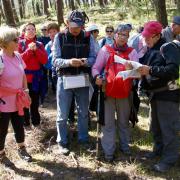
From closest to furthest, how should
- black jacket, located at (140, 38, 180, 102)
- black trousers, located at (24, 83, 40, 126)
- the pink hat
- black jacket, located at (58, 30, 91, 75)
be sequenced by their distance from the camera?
black jacket, located at (140, 38, 180, 102)
the pink hat
black jacket, located at (58, 30, 91, 75)
black trousers, located at (24, 83, 40, 126)

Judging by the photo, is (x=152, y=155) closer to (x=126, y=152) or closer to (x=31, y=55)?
(x=126, y=152)

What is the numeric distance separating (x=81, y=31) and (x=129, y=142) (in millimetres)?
2194

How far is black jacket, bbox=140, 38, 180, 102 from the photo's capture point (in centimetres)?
473

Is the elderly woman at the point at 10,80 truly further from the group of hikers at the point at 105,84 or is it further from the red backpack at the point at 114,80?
the red backpack at the point at 114,80

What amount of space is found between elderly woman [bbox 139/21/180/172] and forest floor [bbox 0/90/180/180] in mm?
351

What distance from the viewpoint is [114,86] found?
5.29 meters

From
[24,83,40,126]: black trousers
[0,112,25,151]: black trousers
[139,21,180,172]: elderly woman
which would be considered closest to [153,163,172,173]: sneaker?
[139,21,180,172]: elderly woman

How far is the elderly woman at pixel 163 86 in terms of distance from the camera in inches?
187

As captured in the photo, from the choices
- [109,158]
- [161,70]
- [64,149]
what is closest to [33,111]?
[64,149]

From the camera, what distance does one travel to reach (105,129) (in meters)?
5.66

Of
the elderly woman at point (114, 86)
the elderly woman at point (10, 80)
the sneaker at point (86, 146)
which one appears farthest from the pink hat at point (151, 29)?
the sneaker at point (86, 146)

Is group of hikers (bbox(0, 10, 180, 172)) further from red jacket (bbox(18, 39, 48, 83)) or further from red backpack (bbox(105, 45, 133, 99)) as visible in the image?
red jacket (bbox(18, 39, 48, 83))

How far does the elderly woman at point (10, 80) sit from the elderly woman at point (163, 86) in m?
1.87

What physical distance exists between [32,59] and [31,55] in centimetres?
9
